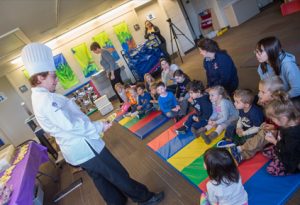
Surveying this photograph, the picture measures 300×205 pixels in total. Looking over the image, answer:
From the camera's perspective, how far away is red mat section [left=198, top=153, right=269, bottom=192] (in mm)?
2076

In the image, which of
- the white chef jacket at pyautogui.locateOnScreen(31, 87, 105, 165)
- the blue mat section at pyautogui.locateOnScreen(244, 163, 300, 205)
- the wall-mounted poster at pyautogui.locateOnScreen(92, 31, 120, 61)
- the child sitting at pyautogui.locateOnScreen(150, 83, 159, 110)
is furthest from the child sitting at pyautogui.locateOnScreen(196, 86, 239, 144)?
the wall-mounted poster at pyautogui.locateOnScreen(92, 31, 120, 61)

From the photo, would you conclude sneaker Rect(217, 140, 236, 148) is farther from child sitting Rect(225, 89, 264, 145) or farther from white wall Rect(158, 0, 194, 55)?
white wall Rect(158, 0, 194, 55)

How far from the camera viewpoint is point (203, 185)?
2.17m

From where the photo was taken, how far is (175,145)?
10.1 ft

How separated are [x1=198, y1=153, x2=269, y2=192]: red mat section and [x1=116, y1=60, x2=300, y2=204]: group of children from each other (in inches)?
1.9

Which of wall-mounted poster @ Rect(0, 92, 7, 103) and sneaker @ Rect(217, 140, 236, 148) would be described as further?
wall-mounted poster @ Rect(0, 92, 7, 103)

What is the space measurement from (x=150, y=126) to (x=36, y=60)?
2.56m

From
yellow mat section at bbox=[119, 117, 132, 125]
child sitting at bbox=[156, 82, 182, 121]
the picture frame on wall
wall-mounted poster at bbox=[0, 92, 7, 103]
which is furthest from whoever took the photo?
the picture frame on wall

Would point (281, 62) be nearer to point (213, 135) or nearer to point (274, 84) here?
point (274, 84)

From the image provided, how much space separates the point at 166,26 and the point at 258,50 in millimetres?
6363

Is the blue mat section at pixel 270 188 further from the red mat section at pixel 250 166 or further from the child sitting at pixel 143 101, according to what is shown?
the child sitting at pixel 143 101

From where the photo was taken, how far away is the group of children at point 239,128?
5.16ft

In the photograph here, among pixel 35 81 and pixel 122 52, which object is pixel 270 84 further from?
pixel 122 52

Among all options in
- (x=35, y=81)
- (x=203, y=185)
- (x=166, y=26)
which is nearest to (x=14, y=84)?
(x=166, y=26)
